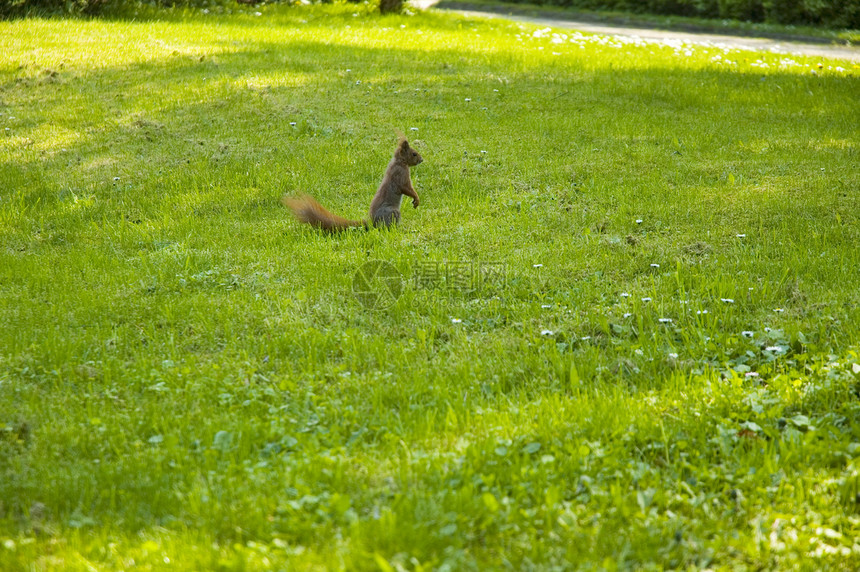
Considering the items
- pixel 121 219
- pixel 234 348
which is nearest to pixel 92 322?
pixel 234 348

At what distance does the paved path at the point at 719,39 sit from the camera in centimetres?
1546

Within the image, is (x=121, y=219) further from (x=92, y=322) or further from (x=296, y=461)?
(x=296, y=461)

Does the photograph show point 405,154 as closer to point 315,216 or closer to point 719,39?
point 315,216

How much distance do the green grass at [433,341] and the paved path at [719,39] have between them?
21.9 feet

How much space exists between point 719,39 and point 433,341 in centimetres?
1573

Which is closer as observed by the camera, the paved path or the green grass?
the green grass

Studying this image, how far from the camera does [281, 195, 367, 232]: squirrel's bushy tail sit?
6059 mm

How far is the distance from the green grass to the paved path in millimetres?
6670

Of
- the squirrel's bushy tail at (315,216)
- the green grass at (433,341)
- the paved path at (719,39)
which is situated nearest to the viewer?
the green grass at (433,341)

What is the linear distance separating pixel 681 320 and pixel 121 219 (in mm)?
4500

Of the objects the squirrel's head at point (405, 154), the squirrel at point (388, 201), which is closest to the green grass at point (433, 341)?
the squirrel at point (388, 201)

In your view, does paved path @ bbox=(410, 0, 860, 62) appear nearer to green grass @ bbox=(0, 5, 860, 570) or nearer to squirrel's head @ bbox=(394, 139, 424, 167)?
green grass @ bbox=(0, 5, 860, 570)

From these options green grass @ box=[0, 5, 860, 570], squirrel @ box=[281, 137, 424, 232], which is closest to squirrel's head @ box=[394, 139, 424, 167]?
squirrel @ box=[281, 137, 424, 232]

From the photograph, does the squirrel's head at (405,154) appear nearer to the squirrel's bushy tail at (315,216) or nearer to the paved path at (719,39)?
the squirrel's bushy tail at (315,216)
